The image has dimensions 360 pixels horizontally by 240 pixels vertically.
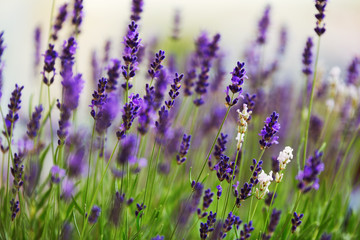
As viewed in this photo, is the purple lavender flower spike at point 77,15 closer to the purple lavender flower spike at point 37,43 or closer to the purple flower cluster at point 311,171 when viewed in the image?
the purple lavender flower spike at point 37,43

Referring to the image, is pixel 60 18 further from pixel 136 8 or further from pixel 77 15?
pixel 136 8

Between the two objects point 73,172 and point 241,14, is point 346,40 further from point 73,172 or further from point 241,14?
point 73,172

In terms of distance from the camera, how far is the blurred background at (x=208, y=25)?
12.3ft

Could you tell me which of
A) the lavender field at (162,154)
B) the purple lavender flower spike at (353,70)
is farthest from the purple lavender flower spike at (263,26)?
the purple lavender flower spike at (353,70)

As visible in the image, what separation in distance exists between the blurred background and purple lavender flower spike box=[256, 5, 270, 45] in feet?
4.76

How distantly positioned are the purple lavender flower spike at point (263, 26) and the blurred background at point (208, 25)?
4.76 feet

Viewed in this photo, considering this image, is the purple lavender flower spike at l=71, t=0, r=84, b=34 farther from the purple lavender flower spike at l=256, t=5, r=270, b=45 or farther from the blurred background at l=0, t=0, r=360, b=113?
the blurred background at l=0, t=0, r=360, b=113

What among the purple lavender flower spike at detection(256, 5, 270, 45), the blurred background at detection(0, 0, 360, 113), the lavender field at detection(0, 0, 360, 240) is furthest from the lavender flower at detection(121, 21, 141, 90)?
the blurred background at detection(0, 0, 360, 113)

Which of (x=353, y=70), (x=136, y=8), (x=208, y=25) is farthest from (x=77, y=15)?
(x=208, y=25)

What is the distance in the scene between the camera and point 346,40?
4.82 metres

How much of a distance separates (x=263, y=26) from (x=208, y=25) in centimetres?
305

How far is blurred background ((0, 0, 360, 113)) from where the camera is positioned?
3.75 meters

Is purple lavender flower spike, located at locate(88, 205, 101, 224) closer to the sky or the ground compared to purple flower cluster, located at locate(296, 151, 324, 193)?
closer to the ground

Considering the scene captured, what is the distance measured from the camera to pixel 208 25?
518 cm
